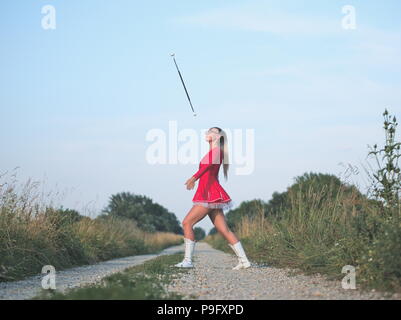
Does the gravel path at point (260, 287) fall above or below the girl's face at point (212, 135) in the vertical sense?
below

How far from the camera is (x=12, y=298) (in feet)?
22.8

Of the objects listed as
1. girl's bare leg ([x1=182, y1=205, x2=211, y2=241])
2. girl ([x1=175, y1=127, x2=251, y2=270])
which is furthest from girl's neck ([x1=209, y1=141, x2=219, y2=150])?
girl's bare leg ([x1=182, y1=205, x2=211, y2=241])

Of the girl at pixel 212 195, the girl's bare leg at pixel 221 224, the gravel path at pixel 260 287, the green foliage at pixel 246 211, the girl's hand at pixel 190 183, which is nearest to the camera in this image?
the gravel path at pixel 260 287

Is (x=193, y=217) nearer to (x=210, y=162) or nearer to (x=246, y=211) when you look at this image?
(x=210, y=162)

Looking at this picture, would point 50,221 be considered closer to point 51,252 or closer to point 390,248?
point 51,252

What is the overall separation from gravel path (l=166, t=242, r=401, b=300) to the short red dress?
4.52 ft

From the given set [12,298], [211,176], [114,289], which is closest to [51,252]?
[211,176]

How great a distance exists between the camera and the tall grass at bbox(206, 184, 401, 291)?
6.66 metres

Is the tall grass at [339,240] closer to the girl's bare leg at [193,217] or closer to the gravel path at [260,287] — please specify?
the gravel path at [260,287]

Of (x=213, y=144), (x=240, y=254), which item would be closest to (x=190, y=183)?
(x=213, y=144)

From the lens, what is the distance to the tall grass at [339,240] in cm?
666

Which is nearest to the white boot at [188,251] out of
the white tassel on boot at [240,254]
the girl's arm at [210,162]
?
the white tassel on boot at [240,254]

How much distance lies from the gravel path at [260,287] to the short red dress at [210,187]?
138 centimetres
